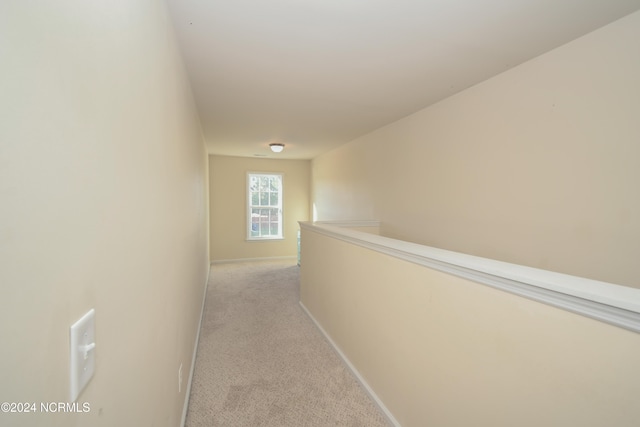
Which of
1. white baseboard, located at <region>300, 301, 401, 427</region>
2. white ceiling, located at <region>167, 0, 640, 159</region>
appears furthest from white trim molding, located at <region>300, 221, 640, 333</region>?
white ceiling, located at <region>167, 0, 640, 159</region>

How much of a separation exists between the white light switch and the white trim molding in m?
1.26

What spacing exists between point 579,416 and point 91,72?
161 cm

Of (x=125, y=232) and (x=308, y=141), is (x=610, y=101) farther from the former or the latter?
(x=308, y=141)

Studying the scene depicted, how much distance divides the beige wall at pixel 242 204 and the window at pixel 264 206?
115mm

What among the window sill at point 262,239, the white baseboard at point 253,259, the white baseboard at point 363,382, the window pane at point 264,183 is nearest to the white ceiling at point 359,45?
the white baseboard at point 363,382

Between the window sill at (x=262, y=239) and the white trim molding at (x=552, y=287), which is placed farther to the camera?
the window sill at (x=262, y=239)

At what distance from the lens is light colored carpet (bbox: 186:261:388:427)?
178 cm

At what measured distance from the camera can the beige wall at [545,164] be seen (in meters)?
1.58

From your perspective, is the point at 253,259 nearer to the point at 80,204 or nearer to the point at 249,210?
the point at 249,210

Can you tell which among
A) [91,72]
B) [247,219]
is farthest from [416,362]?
[247,219]

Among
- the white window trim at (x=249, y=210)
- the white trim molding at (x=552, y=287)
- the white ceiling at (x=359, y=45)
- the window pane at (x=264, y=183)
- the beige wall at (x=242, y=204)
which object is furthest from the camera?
the window pane at (x=264, y=183)

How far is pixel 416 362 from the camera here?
4.95ft

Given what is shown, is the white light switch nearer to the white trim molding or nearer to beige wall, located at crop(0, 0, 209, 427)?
beige wall, located at crop(0, 0, 209, 427)

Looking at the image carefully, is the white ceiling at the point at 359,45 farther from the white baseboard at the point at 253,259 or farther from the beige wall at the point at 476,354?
the white baseboard at the point at 253,259
